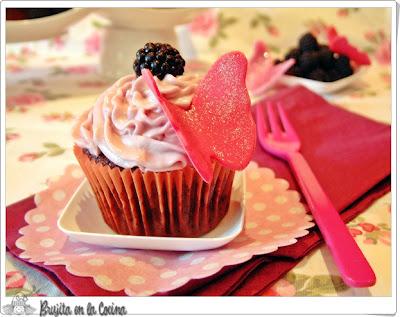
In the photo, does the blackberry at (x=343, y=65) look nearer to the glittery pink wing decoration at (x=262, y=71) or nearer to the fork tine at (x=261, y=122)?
the glittery pink wing decoration at (x=262, y=71)

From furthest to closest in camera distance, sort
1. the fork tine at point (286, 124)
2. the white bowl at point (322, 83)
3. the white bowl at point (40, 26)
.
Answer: the white bowl at point (322, 83)
the white bowl at point (40, 26)
the fork tine at point (286, 124)

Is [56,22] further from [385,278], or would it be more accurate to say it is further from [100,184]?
[385,278]

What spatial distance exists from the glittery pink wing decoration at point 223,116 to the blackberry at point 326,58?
831 millimetres

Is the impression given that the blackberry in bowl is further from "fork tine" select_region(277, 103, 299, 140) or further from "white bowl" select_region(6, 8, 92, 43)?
"white bowl" select_region(6, 8, 92, 43)

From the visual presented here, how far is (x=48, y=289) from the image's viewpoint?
693 millimetres

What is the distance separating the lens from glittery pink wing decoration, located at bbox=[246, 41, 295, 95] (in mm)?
1494

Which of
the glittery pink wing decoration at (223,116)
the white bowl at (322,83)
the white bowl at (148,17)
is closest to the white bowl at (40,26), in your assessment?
the white bowl at (148,17)

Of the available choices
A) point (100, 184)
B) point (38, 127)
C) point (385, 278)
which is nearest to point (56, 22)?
point (38, 127)

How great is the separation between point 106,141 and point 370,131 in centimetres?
67

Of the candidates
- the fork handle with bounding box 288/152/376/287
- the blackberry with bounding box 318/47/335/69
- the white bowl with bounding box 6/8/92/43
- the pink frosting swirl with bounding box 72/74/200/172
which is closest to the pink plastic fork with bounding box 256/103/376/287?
the fork handle with bounding box 288/152/376/287

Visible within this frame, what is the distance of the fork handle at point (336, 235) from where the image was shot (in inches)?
25.5

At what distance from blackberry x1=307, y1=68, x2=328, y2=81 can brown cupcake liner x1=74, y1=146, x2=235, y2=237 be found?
790mm

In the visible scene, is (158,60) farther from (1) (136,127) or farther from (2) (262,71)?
(2) (262,71)

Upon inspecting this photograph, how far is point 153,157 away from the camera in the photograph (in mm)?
724
